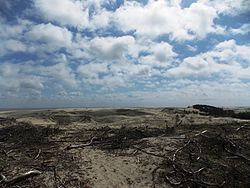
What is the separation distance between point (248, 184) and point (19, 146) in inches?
316

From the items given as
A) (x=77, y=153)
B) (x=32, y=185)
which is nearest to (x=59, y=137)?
(x=77, y=153)

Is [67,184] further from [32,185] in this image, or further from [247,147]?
[247,147]

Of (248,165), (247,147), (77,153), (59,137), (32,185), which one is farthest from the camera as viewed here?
(59,137)

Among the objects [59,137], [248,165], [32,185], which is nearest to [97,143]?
[59,137]

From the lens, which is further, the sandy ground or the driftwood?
the sandy ground

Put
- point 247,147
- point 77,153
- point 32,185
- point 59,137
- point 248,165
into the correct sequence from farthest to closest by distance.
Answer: point 59,137 < point 247,147 < point 77,153 < point 248,165 < point 32,185

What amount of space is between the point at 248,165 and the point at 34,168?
6498mm

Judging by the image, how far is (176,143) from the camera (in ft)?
38.4

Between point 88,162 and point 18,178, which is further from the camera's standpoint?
point 88,162

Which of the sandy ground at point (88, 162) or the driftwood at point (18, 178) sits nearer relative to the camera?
the driftwood at point (18, 178)

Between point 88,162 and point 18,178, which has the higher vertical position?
point 88,162

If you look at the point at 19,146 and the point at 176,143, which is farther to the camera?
the point at 19,146

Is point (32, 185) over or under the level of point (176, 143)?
under

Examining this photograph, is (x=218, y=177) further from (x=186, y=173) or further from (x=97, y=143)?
(x=97, y=143)
